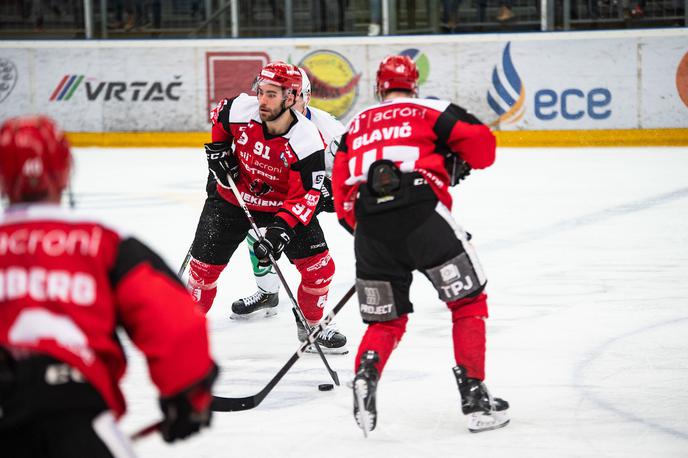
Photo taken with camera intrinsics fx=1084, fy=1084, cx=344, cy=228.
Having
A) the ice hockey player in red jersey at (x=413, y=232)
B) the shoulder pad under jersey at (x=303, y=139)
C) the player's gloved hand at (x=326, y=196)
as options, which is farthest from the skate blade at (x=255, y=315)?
the ice hockey player in red jersey at (x=413, y=232)

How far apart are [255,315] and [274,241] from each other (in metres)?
1.00

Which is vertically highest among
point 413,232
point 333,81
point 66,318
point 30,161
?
point 333,81

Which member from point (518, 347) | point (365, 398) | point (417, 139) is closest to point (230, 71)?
point (518, 347)

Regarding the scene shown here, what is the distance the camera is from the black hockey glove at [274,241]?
3.98 metres

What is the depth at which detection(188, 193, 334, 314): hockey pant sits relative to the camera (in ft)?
14.1

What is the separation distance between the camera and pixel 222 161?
4301 millimetres

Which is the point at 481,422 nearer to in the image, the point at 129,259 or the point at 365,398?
the point at 365,398

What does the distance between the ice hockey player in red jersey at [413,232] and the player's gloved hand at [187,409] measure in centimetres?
143

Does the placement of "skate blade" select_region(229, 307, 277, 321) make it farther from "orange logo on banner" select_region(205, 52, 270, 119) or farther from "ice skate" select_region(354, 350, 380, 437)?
"orange logo on banner" select_region(205, 52, 270, 119)

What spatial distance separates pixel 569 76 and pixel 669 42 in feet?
3.39

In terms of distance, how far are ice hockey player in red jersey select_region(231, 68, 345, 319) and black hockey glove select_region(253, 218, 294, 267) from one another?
2.17 ft

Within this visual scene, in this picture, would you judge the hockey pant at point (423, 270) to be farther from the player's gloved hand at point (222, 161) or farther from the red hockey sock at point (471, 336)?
the player's gloved hand at point (222, 161)

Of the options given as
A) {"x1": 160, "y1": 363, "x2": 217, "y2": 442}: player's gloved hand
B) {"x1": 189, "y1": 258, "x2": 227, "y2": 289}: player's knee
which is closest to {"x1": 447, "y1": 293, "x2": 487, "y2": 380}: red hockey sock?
{"x1": 189, "y1": 258, "x2": 227, "y2": 289}: player's knee

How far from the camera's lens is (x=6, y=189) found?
1622mm
